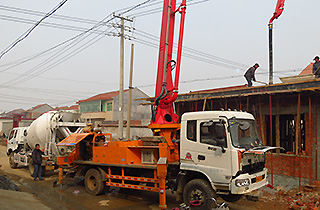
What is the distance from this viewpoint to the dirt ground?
7.29 m

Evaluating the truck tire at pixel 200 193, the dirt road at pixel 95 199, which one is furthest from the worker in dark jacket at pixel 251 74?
the truck tire at pixel 200 193

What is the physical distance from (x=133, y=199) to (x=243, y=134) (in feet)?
13.8

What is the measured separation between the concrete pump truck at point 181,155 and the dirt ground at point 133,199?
1.76ft

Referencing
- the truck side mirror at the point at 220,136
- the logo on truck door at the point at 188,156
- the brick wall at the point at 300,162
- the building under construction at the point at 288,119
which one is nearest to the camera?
the truck side mirror at the point at 220,136

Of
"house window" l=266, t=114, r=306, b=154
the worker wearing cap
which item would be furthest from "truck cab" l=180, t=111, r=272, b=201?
the worker wearing cap

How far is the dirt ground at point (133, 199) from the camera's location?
287 inches

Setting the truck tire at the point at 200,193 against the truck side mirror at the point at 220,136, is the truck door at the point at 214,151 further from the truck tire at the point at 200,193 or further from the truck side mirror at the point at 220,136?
the truck tire at the point at 200,193

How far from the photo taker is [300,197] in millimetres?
8055

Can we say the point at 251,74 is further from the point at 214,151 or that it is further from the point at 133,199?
the point at 133,199

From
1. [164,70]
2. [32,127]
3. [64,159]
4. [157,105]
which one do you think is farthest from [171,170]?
[32,127]

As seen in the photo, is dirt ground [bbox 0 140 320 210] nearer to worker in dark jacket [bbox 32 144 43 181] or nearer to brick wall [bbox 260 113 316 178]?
brick wall [bbox 260 113 316 178]

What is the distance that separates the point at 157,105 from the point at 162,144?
1855 millimetres

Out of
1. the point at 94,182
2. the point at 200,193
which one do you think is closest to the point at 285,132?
the point at 200,193

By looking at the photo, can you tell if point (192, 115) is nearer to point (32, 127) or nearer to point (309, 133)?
point (309, 133)
